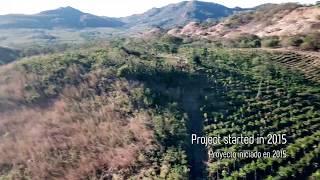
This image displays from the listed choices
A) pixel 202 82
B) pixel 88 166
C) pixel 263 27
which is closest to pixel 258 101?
pixel 202 82

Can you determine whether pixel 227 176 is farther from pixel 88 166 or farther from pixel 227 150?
pixel 88 166

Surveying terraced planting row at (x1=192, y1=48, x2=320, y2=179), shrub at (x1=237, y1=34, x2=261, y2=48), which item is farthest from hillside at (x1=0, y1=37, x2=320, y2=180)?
shrub at (x1=237, y1=34, x2=261, y2=48)

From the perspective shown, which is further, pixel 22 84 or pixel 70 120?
pixel 22 84

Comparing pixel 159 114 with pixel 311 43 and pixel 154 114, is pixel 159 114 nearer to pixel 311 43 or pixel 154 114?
pixel 154 114

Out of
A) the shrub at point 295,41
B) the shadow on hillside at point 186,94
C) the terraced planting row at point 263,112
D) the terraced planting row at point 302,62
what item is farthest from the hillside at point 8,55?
the terraced planting row at point 302,62

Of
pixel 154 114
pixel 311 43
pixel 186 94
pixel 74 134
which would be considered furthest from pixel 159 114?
pixel 311 43

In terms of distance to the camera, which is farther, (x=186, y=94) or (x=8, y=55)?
(x=8, y=55)

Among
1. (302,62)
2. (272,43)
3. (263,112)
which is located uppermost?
(272,43)
